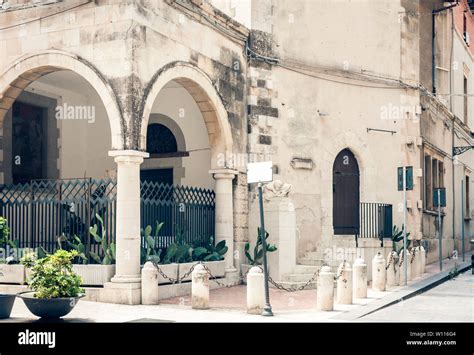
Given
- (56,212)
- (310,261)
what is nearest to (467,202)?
(310,261)

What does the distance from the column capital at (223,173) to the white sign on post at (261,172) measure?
4.74 meters

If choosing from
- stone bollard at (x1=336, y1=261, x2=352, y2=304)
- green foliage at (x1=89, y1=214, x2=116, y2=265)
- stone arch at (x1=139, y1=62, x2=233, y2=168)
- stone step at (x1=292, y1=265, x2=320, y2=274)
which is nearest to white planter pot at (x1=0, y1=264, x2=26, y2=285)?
green foliage at (x1=89, y1=214, x2=116, y2=265)

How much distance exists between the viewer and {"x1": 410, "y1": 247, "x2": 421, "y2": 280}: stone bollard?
18.2 meters

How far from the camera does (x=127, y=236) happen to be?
12.9m

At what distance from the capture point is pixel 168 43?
1420cm

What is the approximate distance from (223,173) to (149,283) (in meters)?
4.33

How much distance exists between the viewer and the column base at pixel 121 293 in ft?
41.4

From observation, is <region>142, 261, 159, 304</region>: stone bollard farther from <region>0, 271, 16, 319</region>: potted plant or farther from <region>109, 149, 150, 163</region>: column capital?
<region>0, 271, 16, 319</region>: potted plant

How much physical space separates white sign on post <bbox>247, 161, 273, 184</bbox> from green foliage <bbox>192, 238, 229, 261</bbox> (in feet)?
14.4

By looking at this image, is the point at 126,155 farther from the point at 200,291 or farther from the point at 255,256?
the point at 255,256

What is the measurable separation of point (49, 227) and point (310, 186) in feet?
24.9
